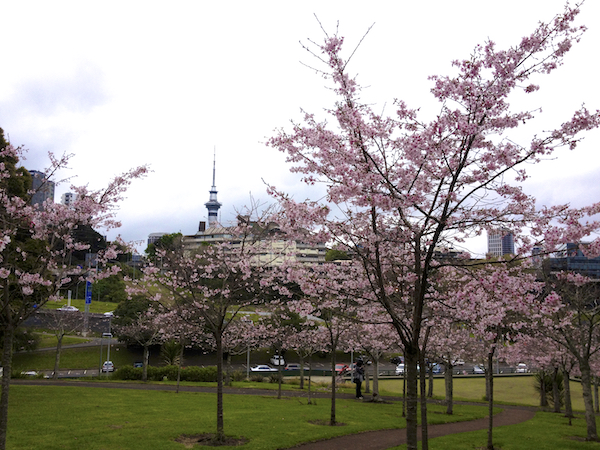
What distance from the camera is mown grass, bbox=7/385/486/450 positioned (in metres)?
11.6

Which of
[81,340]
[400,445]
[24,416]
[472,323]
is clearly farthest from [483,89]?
[81,340]

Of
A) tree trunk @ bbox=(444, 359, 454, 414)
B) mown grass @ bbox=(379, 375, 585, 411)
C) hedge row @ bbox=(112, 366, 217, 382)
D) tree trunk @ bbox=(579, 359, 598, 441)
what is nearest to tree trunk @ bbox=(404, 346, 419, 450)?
tree trunk @ bbox=(579, 359, 598, 441)

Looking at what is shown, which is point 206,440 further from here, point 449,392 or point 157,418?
point 449,392

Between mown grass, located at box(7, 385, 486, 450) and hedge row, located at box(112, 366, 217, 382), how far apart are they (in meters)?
8.66

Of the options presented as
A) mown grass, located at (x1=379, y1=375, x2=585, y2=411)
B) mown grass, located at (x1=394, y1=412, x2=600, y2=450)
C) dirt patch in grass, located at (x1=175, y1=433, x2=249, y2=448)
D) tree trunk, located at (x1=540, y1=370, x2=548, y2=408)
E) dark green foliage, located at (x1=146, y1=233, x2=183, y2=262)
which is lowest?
mown grass, located at (x1=379, y1=375, x2=585, y2=411)

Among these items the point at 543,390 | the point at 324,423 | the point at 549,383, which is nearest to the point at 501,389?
the point at 549,383

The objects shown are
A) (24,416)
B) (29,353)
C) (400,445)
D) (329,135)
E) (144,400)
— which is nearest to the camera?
(329,135)

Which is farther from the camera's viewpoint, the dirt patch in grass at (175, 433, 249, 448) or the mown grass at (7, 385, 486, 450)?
the mown grass at (7, 385, 486, 450)

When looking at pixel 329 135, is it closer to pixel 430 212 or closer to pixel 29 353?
pixel 430 212

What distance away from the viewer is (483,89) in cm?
709

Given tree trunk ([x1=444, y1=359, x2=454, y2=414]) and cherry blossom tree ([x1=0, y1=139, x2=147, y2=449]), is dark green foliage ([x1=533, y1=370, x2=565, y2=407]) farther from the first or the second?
cherry blossom tree ([x1=0, y1=139, x2=147, y2=449])

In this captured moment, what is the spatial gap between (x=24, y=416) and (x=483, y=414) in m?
20.6

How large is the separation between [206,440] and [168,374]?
74.9ft

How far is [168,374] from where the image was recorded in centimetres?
3288
